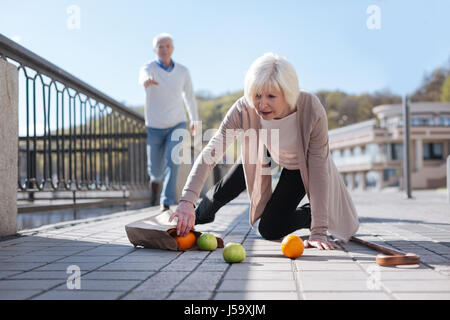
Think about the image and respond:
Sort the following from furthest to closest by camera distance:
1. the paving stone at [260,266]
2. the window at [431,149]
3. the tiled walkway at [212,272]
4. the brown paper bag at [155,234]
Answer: the window at [431,149], the brown paper bag at [155,234], the paving stone at [260,266], the tiled walkway at [212,272]

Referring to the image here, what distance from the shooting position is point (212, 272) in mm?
2646

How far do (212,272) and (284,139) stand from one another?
1.43 metres

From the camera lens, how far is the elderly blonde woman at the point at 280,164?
3189 mm

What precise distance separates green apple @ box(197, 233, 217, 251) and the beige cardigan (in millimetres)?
430

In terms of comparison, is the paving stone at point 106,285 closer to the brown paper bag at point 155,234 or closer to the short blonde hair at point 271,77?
the brown paper bag at point 155,234

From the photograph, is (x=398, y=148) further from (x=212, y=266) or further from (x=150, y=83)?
(x=212, y=266)

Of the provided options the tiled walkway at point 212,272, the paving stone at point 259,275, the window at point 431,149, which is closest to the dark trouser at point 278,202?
the tiled walkway at point 212,272

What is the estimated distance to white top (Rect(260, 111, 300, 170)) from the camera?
362 cm


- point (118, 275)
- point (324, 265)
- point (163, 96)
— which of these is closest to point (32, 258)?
point (118, 275)

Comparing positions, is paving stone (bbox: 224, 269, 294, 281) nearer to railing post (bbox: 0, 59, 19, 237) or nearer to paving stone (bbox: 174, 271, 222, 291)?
paving stone (bbox: 174, 271, 222, 291)

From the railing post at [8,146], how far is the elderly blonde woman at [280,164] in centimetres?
167

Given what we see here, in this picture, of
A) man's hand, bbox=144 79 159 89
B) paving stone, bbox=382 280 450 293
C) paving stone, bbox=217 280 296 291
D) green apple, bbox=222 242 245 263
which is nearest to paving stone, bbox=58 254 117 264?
green apple, bbox=222 242 245 263

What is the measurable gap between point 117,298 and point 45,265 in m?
1.10
